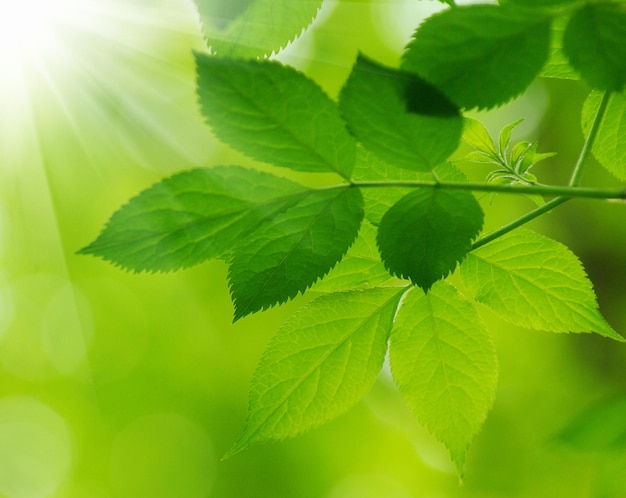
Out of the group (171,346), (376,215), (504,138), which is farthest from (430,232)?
(171,346)

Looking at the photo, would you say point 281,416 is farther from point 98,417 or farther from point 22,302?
point 22,302

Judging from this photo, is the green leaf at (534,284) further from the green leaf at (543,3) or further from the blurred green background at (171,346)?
the blurred green background at (171,346)

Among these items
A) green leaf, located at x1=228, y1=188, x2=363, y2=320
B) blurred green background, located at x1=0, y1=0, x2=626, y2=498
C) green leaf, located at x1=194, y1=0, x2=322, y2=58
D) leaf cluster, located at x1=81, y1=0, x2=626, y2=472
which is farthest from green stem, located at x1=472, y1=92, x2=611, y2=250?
blurred green background, located at x1=0, y1=0, x2=626, y2=498

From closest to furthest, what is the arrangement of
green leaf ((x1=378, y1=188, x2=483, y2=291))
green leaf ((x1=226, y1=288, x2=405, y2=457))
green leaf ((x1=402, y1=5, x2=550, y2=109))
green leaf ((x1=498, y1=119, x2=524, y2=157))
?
green leaf ((x1=402, y1=5, x2=550, y2=109))
green leaf ((x1=378, y1=188, x2=483, y2=291))
green leaf ((x1=226, y1=288, x2=405, y2=457))
green leaf ((x1=498, y1=119, x2=524, y2=157))

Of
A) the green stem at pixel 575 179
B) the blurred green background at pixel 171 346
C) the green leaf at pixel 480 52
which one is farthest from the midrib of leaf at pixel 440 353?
the blurred green background at pixel 171 346

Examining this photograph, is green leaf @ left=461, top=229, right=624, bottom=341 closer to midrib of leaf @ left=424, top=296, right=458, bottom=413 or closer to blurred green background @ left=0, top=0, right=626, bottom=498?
midrib of leaf @ left=424, top=296, right=458, bottom=413

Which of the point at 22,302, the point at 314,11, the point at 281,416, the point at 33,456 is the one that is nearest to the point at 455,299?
the point at 281,416
